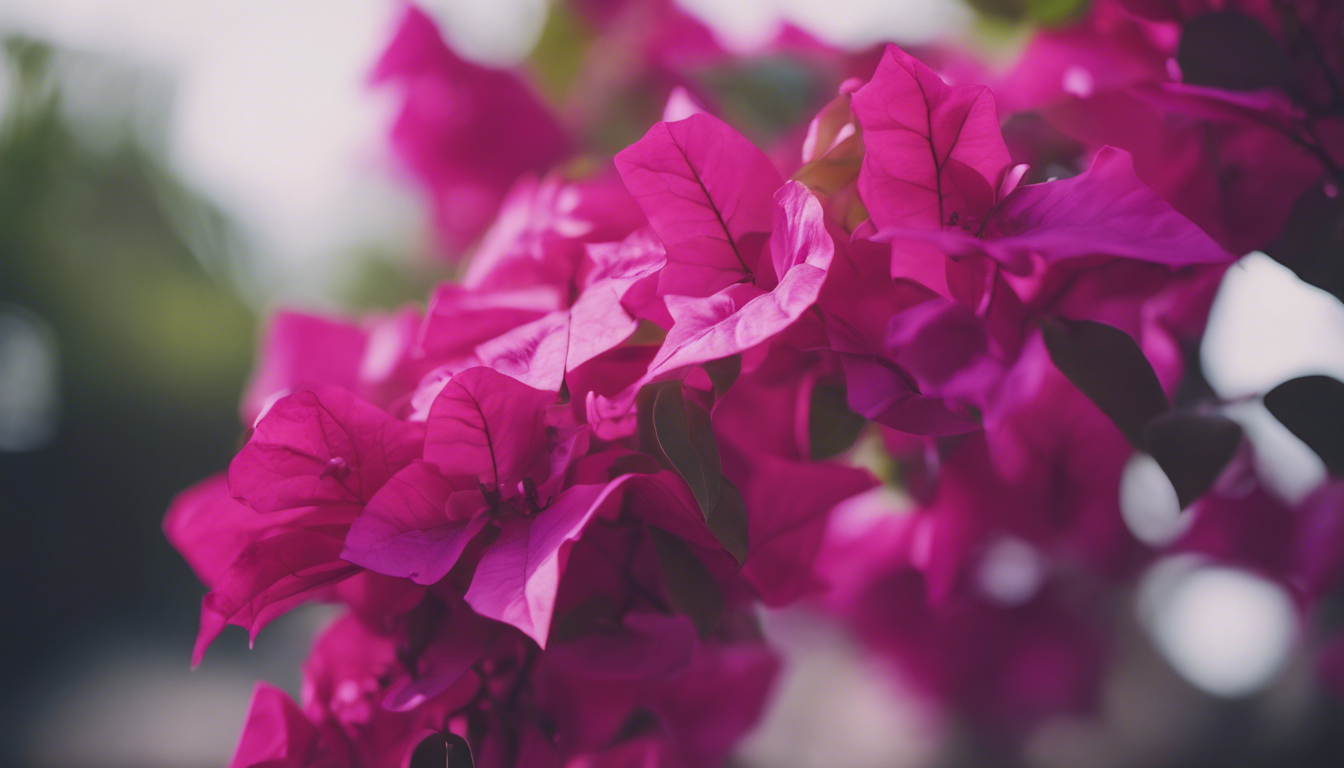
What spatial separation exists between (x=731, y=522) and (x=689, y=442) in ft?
0.10

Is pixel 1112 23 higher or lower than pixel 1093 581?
higher

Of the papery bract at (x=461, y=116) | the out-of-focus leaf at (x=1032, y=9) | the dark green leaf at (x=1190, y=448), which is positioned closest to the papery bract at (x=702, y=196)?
the dark green leaf at (x=1190, y=448)

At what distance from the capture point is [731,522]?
22 centimetres

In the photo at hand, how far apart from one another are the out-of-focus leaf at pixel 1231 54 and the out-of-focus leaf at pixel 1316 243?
42 mm

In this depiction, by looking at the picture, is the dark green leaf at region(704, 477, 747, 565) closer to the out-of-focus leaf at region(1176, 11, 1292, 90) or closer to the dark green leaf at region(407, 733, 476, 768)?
the dark green leaf at region(407, 733, 476, 768)

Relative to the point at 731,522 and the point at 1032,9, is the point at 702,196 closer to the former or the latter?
the point at 731,522

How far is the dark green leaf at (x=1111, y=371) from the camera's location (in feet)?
0.73

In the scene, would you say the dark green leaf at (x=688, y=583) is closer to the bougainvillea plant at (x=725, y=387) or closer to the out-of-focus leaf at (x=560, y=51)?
the bougainvillea plant at (x=725, y=387)

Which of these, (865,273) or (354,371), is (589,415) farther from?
(354,371)

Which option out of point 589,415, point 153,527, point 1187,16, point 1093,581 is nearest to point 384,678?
point 589,415

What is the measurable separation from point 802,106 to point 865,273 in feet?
0.99

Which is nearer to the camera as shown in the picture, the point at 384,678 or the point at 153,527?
the point at 384,678

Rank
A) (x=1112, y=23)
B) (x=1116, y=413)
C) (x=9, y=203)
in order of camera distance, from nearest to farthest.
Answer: (x=1116, y=413)
(x=1112, y=23)
(x=9, y=203)

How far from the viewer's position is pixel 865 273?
0.23 meters
